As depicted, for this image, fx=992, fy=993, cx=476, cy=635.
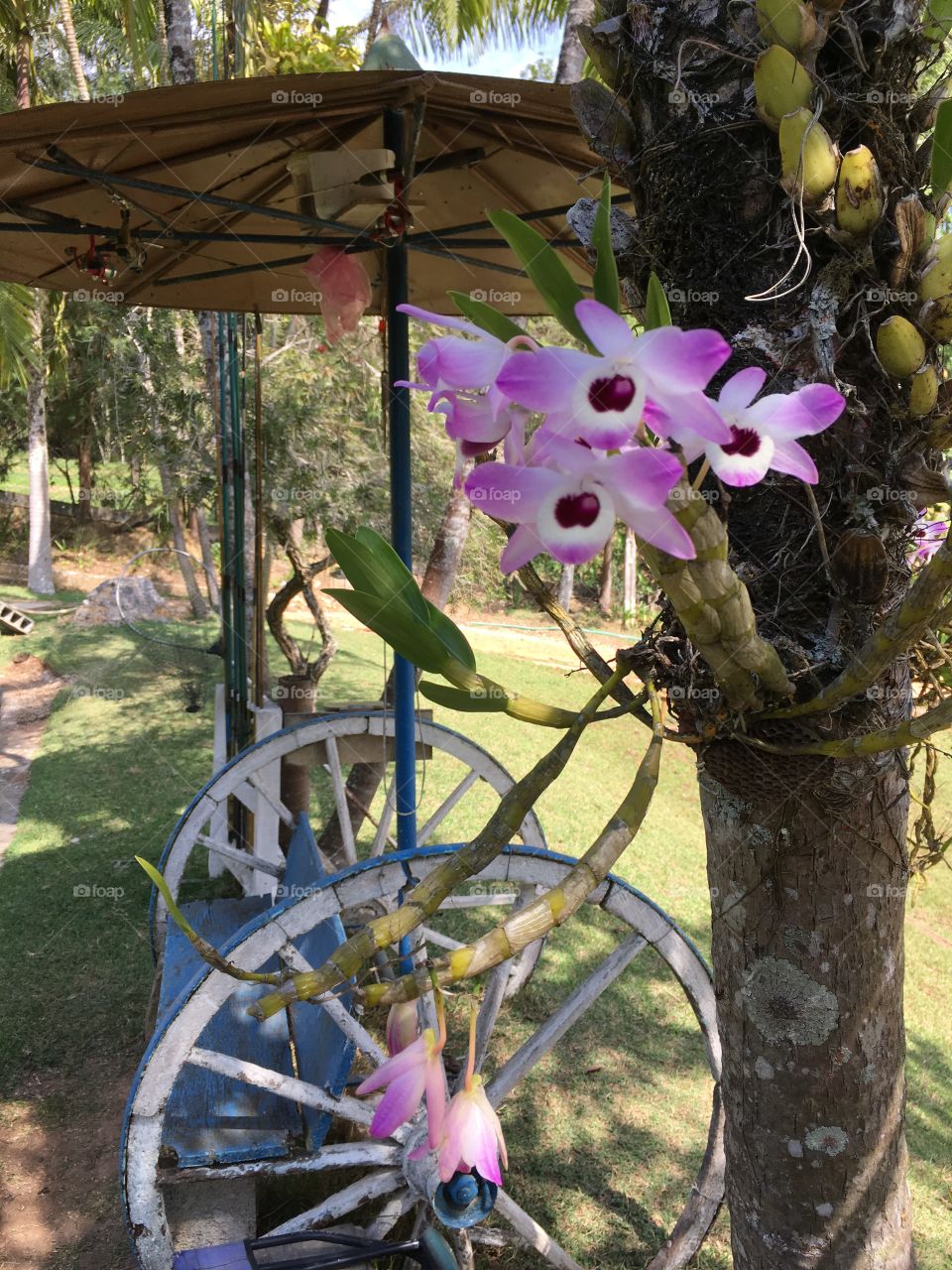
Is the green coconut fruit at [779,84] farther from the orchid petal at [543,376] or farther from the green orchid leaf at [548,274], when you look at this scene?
the orchid petal at [543,376]

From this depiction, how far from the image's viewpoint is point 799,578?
3.48ft

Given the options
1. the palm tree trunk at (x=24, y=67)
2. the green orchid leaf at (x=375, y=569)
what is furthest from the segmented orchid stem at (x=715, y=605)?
the palm tree trunk at (x=24, y=67)

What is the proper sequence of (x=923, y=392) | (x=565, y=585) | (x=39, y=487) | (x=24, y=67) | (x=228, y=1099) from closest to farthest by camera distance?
(x=923, y=392)
(x=228, y=1099)
(x=24, y=67)
(x=39, y=487)
(x=565, y=585)

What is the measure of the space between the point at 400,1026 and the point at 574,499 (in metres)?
0.72

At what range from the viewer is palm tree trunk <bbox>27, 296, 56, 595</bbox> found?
1455 centimetres

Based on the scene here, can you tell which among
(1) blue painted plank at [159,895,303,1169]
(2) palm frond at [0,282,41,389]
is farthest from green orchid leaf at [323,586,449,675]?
(2) palm frond at [0,282,41,389]

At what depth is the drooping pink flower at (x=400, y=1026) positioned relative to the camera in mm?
1050

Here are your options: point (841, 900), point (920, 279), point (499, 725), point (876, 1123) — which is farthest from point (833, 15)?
point (499, 725)

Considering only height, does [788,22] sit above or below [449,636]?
above

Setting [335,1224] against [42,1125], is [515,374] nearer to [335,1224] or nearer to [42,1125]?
[335,1224]

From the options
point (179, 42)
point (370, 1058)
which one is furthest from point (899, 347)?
point (179, 42)

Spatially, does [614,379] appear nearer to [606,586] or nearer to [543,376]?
[543,376]

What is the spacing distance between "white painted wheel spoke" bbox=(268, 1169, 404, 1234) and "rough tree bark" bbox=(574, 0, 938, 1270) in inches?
59.7

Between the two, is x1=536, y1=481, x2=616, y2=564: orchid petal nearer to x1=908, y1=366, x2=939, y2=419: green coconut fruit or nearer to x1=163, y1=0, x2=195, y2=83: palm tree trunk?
x1=908, y1=366, x2=939, y2=419: green coconut fruit
